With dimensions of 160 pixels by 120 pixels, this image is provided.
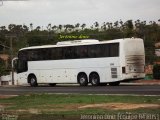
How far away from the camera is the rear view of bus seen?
124 ft

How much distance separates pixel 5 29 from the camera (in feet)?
371

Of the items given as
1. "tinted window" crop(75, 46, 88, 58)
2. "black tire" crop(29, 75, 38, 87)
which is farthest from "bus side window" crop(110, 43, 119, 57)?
"black tire" crop(29, 75, 38, 87)

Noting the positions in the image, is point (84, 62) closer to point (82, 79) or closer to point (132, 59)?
point (82, 79)

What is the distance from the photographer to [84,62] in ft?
132

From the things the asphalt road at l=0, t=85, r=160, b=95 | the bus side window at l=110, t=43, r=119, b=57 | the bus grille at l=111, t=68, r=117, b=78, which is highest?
the bus side window at l=110, t=43, r=119, b=57

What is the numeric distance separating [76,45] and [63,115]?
81.1 ft

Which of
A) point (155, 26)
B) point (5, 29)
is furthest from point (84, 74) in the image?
point (5, 29)

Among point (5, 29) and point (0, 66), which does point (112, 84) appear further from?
point (5, 29)

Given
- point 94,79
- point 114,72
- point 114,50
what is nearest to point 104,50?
point 114,50

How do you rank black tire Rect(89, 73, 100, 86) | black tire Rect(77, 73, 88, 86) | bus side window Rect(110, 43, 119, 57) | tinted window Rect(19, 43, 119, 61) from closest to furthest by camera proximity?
bus side window Rect(110, 43, 119, 57) < tinted window Rect(19, 43, 119, 61) < black tire Rect(89, 73, 100, 86) < black tire Rect(77, 73, 88, 86)

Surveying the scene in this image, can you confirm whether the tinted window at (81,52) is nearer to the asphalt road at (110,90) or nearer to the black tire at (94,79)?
the black tire at (94,79)

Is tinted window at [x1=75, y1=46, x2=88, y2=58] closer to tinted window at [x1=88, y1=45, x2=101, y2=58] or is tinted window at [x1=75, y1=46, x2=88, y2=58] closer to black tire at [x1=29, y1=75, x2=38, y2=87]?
tinted window at [x1=88, y1=45, x2=101, y2=58]

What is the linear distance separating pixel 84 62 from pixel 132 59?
3.84 meters

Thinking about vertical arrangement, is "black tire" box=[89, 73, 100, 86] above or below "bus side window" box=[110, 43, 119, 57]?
below
